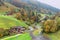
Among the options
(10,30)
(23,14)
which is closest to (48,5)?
(23,14)

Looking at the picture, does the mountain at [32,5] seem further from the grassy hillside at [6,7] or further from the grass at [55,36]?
the grass at [55,36]

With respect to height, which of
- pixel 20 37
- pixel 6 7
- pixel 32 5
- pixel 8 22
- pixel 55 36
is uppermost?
pixel 32 5

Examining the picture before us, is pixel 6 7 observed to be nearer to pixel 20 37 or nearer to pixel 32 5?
pixel 32 5

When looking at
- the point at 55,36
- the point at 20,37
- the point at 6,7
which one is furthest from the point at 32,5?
the point at 20,37

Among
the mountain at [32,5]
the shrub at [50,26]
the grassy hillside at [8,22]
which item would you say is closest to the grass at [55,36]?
the shrub at [50,26]

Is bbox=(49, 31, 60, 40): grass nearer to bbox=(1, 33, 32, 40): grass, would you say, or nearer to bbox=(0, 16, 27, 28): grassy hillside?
bbox=(1, 33, 32, 40): grass

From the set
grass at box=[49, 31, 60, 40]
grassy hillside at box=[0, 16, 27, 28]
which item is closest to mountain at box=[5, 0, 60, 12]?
grassy hillside at box=[0, 16, 27, 28]

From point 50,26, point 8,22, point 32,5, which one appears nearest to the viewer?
point 50,26

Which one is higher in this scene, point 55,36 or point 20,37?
point 20,37
